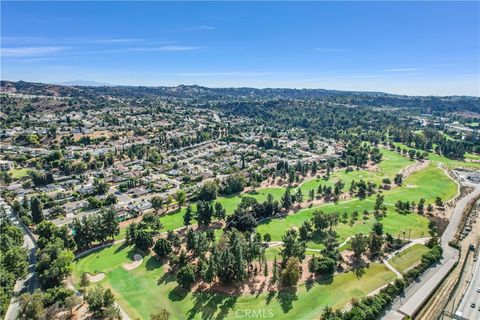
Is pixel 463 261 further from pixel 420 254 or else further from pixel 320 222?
pixel 320 222

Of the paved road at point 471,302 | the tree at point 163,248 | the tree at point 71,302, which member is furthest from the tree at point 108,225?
the paved road at point 471,302

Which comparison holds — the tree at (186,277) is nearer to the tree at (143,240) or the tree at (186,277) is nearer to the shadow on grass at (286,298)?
the tree at (143,240)

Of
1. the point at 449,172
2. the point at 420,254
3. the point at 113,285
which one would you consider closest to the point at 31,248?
the point at 113,285

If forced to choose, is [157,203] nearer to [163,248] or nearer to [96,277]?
[163,248]

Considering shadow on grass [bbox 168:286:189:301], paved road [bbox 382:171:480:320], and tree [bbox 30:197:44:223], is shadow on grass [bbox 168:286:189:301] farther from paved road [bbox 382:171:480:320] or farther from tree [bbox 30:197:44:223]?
tree [bbox 30:197:44:223]

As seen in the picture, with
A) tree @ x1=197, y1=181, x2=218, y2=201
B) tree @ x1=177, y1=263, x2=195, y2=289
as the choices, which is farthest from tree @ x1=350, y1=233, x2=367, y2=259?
tree @ x1=197, y1=181, x2=218, y2=201

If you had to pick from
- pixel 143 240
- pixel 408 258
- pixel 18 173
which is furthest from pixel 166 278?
pixel 18 173
